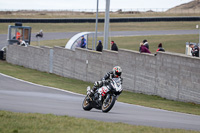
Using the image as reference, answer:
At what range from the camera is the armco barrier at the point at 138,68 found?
18922 millimetres

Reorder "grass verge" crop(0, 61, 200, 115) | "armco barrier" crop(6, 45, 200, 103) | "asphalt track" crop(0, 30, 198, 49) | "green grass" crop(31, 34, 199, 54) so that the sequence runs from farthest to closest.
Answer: "asphalt track" crop(0, 30, 198, 49) < "green grass" crop(31, 34, 199, 54) < "armco barrier" crop(6, 45, 200, 103) < "grass verge" crop(0, 61, 200, 115)

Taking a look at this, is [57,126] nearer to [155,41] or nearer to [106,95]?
[106,95]

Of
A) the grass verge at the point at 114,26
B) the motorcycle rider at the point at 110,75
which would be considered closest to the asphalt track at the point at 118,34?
the grass verge at the point at 114,26

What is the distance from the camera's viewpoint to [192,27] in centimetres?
A: 6012

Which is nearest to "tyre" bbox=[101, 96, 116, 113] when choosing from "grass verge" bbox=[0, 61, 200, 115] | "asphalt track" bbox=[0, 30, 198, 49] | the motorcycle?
the motorcycle

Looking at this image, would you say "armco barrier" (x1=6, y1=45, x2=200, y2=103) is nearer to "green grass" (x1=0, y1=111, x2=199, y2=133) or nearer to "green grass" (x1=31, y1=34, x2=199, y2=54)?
"green grass" (x1=0, y1=111, x2=199, y2=133)

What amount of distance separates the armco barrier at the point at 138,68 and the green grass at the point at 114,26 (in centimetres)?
2933

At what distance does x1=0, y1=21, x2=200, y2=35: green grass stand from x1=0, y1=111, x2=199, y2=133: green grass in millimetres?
50327

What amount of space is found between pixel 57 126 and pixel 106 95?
3.87m

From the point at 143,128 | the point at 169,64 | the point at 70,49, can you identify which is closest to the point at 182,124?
the point at 143,128

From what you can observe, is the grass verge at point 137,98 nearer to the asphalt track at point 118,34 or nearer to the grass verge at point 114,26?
the asphalt track at point 118,34

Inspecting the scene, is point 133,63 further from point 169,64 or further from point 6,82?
point 6,82

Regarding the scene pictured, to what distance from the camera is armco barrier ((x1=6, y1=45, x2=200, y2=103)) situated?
1892 centimetres

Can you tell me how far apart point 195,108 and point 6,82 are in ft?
37.8
